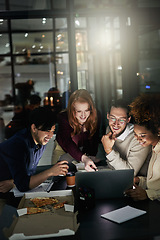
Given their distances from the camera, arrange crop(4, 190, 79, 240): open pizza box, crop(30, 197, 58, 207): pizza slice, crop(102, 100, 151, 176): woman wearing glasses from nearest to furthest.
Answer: crop(4, 190, 79, 240): open pizza box < crop(30, 197, 58, 207): pizza slice < crop(102, 100, 151, 176): woman wearing glasses

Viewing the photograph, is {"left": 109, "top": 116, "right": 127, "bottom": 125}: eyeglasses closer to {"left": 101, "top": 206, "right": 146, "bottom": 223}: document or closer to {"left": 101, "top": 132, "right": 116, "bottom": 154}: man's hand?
{"left": 101, "top": 132, "right": 116, "bottom": 154}: man's hand

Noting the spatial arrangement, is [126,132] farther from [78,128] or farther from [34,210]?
[34,210]

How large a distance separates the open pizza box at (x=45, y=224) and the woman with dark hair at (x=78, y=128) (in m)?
1.19

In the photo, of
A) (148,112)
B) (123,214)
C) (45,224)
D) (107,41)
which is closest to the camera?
(45,224)

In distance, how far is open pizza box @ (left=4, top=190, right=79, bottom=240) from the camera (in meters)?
1.22

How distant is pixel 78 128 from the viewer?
2.75 m

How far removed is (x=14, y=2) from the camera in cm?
358

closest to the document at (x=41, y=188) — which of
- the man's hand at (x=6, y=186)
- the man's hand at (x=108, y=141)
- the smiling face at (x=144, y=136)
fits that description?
the man's hand at (x=6, y=186)

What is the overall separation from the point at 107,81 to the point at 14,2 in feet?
5.31

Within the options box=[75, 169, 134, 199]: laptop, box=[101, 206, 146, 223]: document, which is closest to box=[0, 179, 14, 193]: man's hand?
box=[75, 169, 134, 199]: laptop

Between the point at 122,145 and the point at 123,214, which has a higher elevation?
the point at 122,145

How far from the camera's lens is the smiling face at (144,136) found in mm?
2109

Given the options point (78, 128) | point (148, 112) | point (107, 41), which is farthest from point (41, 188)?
point (107, 41)

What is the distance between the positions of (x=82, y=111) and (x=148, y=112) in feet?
2.06
